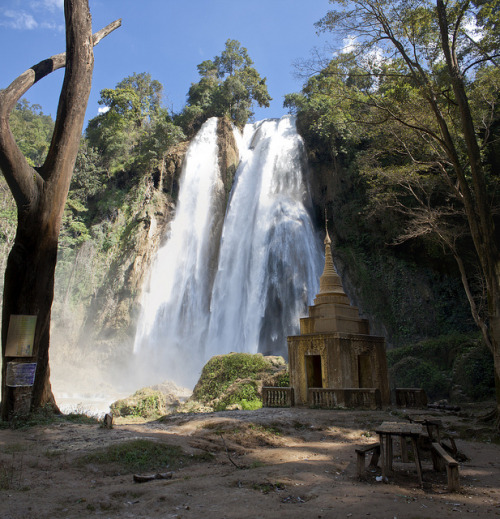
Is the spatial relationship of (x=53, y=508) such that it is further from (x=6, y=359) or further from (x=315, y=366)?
(x=315, y=366)

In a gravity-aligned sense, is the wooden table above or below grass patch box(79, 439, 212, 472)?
above

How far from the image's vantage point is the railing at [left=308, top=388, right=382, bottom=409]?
1240cm

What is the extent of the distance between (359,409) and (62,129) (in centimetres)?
1059

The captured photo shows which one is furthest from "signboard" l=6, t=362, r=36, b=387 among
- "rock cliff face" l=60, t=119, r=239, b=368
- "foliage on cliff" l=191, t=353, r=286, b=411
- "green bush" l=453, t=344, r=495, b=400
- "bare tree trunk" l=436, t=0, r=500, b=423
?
"rock cliff face" l=60, t=119, r=239, b=368

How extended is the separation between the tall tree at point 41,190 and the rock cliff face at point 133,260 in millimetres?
20907

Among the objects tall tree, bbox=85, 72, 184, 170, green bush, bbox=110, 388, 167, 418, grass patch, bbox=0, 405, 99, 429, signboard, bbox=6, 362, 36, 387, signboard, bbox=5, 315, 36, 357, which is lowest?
green bush, bbox=110, 388, 167, 418

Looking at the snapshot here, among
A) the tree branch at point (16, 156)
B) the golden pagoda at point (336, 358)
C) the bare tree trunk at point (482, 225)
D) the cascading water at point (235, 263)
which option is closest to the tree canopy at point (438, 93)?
the bare tree trunk at point (482, 225)

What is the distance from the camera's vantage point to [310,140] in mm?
31281

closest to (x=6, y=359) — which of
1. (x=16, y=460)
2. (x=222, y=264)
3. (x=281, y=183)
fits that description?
(x=16, y=460)

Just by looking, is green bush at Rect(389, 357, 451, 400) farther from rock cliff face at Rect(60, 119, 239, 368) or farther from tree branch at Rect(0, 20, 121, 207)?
rock cliff face at Rect(60, 119, 239, 368)

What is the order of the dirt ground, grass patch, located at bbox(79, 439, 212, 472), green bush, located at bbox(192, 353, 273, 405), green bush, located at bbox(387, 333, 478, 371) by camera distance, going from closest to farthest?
1. the dirt ground
2. grass patch, located at bbox(79, 439, 212, 472)
3. green bush, located at bbox(192, 353, 273, 405)
4. green bush, located at bbox(387, 333, 478, 371)

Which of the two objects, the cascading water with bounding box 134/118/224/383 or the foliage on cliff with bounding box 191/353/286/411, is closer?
the foliage on cliff with bounding box 191/353/286/411

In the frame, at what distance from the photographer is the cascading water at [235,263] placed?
25422mm

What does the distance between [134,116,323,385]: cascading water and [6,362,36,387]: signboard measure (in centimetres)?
1633
